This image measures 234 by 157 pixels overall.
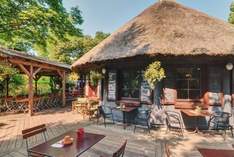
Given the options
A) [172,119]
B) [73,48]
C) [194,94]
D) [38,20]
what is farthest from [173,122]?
[73,48]

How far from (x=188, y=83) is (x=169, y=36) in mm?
1868

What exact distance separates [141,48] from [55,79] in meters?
13.9

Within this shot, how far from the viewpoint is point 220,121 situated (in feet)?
20.7

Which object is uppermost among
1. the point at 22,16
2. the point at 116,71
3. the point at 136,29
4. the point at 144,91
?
the point at 22,16

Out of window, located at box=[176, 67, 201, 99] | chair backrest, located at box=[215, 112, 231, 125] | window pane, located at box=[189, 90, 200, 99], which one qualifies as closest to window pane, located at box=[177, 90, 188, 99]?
window, located at box=[176, 67, 201, 99]

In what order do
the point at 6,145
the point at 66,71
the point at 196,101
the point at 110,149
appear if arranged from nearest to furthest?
1. the point at 110,149
2. the point at 6,145
3. the point at 196,101
4. the point at 66,71

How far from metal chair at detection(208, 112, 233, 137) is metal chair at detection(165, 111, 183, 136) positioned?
977mm

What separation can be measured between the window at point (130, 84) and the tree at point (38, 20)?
482 cm

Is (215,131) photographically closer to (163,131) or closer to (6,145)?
(163,131)

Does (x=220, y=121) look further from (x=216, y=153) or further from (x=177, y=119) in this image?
(x=216, y=153)

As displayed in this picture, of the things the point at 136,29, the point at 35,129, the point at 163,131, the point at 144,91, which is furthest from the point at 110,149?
the point at 136,29

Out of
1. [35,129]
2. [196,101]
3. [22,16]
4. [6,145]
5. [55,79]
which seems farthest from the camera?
[55,79]

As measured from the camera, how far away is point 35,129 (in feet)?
13.6

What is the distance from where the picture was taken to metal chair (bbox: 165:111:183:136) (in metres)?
6.69
